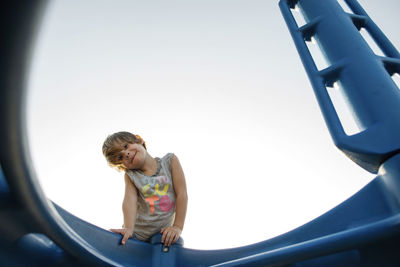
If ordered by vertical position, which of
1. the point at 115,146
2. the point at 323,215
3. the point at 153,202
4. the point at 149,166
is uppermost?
the point at 115,146

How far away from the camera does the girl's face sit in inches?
41.6

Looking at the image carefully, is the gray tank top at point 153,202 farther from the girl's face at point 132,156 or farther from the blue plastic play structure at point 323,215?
the blue plastic play structure at point 323,215

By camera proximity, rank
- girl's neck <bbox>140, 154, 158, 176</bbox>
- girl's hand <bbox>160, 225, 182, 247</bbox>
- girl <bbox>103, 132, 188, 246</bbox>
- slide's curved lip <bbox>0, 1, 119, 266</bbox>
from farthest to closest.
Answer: girl's neck <bbox>140, 154, 158, 176</bbox> → girl <bbox>103, 132, 188, 246</bbox> → girl's hand <bbox>160, 225, 182, 247</bbox> → slide's curved lip <bbox>0, 1, 119, 266</bbox>

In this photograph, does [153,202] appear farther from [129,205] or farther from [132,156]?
[132,156]

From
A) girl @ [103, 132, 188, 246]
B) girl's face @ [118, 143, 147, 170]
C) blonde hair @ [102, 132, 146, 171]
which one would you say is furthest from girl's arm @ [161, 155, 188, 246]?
blonde hair @ [102, 132, 146, 171]

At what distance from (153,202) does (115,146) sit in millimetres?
345

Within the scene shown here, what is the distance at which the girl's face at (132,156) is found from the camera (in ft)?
3.47

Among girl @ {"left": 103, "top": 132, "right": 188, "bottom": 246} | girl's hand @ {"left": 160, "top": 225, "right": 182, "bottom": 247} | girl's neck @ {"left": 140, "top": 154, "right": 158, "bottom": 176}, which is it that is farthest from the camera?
girl's neck @ {"left": 140, "top": 154, "right": 158, "bottom": 176}

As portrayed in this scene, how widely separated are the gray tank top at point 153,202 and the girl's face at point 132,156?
0.11 feet

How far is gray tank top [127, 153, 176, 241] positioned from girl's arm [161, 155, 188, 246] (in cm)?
2

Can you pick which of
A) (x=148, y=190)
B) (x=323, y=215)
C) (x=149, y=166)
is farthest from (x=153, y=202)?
(x=323, y=215)

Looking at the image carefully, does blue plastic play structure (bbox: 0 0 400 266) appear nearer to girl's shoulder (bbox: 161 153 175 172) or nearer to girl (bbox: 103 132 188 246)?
girl (bbox: 103 132 188 246)

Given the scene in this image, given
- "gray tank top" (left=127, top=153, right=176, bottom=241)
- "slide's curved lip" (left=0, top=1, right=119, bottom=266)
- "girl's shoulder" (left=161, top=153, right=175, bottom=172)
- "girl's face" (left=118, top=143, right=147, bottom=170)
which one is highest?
"girl's face" (left=118, top=143, right=147, bottom=170)

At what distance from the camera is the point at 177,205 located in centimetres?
90
